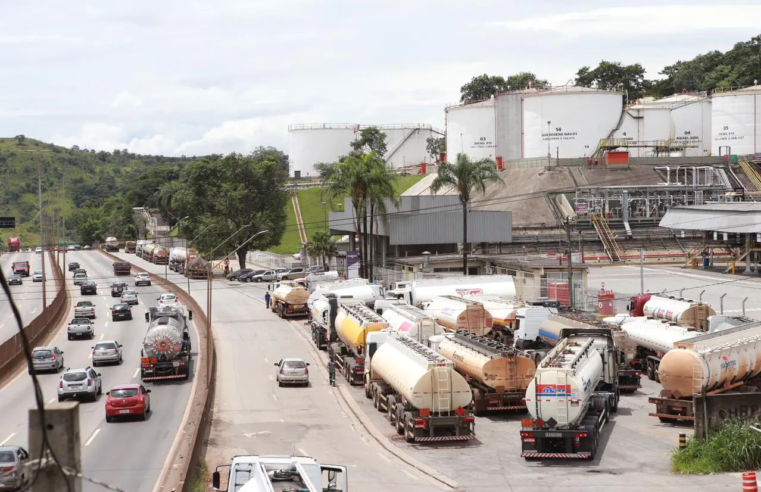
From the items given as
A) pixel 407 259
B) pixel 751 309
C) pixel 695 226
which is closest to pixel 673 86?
pixel 695 226

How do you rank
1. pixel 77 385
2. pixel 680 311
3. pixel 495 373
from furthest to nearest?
pixel 680 311
pixel 77 385
pixel 495 373

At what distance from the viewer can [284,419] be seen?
1348 inches

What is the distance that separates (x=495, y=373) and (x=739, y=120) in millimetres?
94502

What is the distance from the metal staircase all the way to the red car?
6429 cm

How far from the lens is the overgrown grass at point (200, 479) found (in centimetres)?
2210

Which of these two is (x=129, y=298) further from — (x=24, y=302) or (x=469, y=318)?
(x=469, y=318)

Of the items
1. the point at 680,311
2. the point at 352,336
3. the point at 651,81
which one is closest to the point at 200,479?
the point at 352,336

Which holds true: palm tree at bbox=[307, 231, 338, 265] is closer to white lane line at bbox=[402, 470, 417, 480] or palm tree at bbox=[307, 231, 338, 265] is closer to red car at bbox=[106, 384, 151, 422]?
red car at bbox=[106, 384, 151, 422]

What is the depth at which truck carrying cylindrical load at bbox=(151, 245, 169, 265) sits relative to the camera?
4860 inches

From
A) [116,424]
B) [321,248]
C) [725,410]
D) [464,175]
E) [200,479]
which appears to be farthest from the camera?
[321,248]

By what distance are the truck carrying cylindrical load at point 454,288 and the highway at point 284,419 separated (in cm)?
712

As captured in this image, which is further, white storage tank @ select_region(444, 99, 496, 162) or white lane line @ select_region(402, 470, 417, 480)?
white storage tank @ select_region(444, 99, 496, 162)

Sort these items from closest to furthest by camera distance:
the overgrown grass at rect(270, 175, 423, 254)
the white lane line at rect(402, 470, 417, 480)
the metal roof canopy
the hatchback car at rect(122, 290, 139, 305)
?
the white lane line at rect(402, 470, 417, 480) → the hatchback car at rect(122, 290, 139, 305) → the metal roof canopy → the overgrown grass at rect(270, 175, 423, 254)

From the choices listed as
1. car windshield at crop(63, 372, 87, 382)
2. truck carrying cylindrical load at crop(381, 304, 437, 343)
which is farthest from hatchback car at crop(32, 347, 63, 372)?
truck carrying cylindrical load at crop(381, 304, 437, 343)
